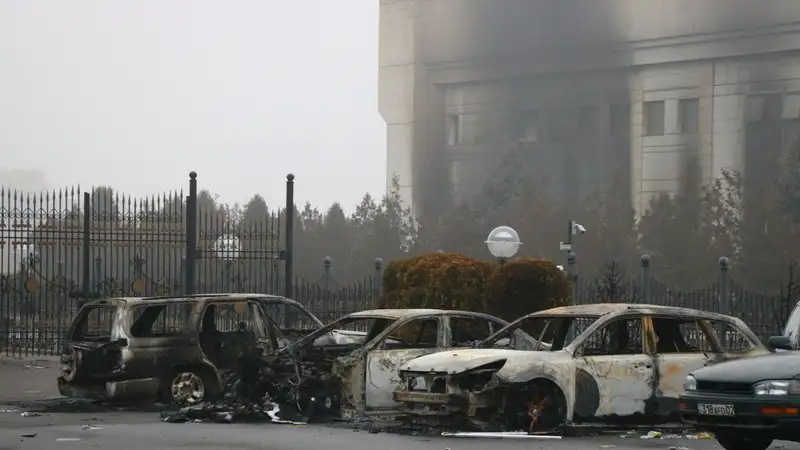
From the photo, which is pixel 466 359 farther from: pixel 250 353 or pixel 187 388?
pixel 187 388

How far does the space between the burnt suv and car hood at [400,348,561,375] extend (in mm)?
2913

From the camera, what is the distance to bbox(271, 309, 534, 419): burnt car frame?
50.3 feet

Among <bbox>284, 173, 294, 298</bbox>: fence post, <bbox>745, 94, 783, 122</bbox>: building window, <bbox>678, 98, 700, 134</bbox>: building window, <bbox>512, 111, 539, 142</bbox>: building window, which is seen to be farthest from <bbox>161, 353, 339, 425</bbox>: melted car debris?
<bbox>512, 111, 539, 142</bbox>: building window

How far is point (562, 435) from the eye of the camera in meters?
13.9

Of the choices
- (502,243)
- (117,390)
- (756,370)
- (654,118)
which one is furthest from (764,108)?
(756,370)

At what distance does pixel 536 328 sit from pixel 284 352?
380 cm

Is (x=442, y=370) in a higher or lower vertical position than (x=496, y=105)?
lower

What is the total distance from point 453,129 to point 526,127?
7.57 meters

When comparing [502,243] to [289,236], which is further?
[289,236]

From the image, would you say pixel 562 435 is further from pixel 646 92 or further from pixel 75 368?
pixel 646 92

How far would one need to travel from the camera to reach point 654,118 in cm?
8838

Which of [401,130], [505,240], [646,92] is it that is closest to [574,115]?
[646,92]

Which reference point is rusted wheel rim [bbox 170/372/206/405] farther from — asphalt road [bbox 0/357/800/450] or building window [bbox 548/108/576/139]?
building window [bbox 548/108/576/139]

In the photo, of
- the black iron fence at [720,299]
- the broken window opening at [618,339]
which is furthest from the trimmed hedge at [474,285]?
the broken window opening at [618,339]
